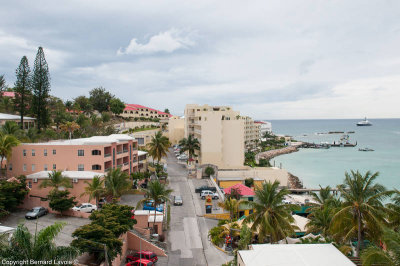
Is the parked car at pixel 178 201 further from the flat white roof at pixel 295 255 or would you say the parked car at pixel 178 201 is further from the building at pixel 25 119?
the building at pixel 25 119

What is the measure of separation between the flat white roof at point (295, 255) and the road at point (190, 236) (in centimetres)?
568

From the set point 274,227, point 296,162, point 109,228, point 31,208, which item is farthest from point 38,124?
point 296,162

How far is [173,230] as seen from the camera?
939 inches

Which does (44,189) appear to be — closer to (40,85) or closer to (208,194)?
(208,194)

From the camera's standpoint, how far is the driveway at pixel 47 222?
19.4 metres

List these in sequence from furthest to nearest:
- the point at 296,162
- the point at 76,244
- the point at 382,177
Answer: the point at 296,162, the point at 382,177, the point at 76,244

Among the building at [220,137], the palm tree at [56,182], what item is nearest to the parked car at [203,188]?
the building at [220,137]

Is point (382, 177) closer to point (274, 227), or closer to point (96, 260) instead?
point (274, 227)

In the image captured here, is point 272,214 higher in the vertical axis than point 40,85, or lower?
lower

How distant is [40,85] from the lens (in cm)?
4412

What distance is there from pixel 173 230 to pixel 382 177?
56.4 m

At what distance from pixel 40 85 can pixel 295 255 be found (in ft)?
140

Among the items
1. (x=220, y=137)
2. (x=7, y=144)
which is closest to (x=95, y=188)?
(x=7, y=144)

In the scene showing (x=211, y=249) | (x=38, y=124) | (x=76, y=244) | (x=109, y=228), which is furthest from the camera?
(x=38, y=124)
